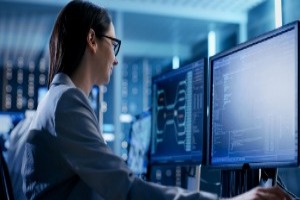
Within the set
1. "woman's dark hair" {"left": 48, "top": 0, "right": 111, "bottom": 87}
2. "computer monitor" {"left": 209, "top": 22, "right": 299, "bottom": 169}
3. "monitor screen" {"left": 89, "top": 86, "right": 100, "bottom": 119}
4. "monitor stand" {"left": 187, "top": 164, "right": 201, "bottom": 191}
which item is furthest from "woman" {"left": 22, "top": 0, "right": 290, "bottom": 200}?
"monitor screen" {"left": 89, "top": 86, "right": 100, "bottom": 119}

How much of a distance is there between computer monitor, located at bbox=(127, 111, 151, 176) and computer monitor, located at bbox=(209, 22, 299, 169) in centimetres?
69

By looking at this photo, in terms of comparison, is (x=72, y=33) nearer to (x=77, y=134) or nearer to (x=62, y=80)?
(x=62, y=80)

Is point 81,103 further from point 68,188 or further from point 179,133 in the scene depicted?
point 179,133

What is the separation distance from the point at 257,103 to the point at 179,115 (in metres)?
0.54

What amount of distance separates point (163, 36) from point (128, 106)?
789 mm

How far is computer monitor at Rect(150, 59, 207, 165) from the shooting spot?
5.81 feet

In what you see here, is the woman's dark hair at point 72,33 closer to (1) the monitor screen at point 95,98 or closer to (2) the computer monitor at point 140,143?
(2) the computer monitor at point 140,143

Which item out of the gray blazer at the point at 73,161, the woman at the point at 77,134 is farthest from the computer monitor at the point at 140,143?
the gray blazer at the point at 73,161

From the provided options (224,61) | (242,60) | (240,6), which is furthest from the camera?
(240,6)

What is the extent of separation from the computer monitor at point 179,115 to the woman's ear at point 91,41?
46cm

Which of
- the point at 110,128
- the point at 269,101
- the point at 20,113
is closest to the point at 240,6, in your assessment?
the point at 110,128

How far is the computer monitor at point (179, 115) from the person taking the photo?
5.81 feet

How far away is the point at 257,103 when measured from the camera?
55.4 inches

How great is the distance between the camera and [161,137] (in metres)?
2.05
